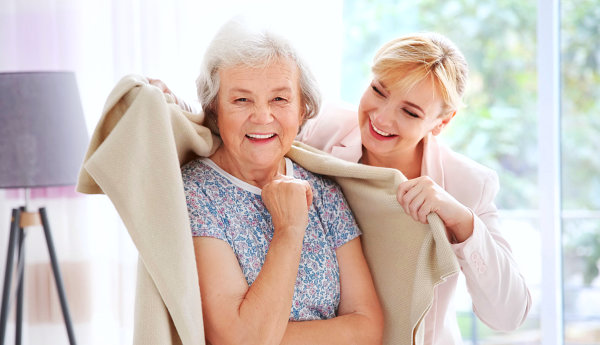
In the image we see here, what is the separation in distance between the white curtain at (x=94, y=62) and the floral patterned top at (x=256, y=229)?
5.15 feet

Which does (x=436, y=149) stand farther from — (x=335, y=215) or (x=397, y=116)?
(x=335, y=215)

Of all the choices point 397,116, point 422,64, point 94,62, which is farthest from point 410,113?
point 94,62

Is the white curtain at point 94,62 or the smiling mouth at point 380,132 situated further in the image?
the white curtain at point 94,62

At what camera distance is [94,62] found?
3.17m

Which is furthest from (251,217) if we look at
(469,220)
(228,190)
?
(469,220)

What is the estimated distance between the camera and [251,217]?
1.59m

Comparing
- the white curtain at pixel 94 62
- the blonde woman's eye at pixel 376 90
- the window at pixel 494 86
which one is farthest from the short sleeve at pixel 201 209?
the window at pixel 494 86

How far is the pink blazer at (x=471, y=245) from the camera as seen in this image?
68.0 inches

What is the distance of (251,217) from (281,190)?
10 centimetres

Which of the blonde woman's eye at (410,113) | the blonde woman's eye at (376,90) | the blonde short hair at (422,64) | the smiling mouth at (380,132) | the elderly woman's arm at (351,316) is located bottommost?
the elderly woman's arm at (351,316)

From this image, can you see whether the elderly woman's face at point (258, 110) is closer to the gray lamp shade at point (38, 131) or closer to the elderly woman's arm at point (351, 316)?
the elderly woman's arm at point (351, 316)

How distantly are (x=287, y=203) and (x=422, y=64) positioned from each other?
610 millimetres

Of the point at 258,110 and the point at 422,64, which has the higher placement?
the point at 422,64

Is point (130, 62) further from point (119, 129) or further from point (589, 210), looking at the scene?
point (589, 210)
